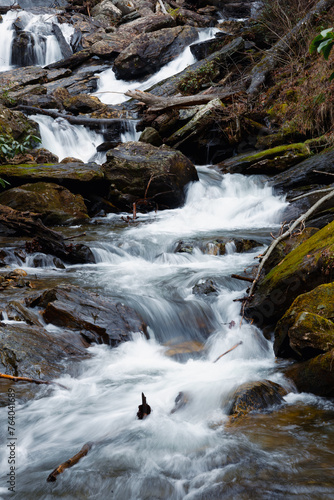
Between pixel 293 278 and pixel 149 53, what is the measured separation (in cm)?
1892

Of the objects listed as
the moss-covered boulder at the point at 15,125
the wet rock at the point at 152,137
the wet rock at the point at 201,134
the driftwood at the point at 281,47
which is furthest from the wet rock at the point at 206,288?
the driftwood at the point at 281,47

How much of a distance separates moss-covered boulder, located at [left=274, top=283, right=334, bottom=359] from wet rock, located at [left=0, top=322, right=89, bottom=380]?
211 centimetres

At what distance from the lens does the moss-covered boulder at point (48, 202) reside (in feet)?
29.2

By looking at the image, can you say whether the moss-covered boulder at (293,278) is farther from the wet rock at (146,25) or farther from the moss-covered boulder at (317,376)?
the wet rock at (146,25)

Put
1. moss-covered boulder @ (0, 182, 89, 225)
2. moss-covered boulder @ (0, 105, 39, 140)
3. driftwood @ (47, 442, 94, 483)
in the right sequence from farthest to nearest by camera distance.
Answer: moss-covered boulder @ (0, 105, 39, 140) < moss-covered boulder @ (0, 182, 89, 225) < driftwood @ (47, 442, 94, 483)

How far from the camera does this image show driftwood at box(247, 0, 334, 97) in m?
12.5

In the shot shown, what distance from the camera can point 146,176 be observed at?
32.4ft

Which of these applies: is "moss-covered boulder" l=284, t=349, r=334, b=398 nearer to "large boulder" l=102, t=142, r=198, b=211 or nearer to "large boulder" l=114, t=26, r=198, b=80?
"large boulder" l=102, t=142, r=198, b=211

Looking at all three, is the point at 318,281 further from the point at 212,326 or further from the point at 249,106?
the point at 249,106

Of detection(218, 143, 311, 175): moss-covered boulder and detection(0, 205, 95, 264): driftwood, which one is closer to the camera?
detection(0, 205, 95, 264): driftwood

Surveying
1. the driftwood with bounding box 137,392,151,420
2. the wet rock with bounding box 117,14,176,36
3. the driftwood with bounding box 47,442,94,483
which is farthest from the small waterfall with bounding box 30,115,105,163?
the driftwood with bounding box 47,442,94,483

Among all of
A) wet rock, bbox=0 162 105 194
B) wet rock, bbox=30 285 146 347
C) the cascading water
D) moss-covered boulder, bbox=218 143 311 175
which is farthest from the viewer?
the cascading water

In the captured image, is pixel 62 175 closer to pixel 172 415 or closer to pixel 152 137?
pixel 152 137

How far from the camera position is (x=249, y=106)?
13031mm
